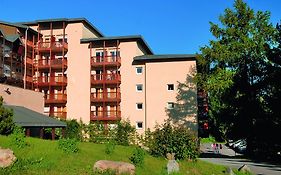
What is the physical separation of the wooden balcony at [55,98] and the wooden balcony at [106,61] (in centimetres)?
589

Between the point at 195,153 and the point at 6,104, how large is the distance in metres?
16.3

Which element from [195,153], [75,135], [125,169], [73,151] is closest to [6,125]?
[73,151]

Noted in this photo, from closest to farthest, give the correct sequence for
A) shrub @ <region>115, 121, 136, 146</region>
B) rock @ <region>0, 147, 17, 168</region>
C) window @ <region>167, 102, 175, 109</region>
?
rock @ <region>0, 147, 17, 168</region>, shrub @ <region>115, 121, 136, 146</region>, window @ <region>167, 102, 175, 109</region>

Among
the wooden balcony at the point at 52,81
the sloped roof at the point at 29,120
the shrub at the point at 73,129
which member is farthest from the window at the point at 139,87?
the sloped roof at the point at 29,120

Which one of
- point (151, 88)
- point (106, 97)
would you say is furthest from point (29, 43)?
point (151, 88)

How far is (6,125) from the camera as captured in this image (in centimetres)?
2209

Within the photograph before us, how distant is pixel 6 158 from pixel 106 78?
35375mm

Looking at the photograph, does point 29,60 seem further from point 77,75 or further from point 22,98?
point 22,98

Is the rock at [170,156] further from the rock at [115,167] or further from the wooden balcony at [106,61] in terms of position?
the wooden balcony at [106,61]

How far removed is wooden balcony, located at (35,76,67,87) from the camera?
52469 mm

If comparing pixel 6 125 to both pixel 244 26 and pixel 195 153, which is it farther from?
pixel 244 26

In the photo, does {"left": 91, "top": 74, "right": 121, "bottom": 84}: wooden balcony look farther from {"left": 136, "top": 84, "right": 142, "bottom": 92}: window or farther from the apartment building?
{"left": 136, "top": 84, "right": 142, "bottom": 92}: window

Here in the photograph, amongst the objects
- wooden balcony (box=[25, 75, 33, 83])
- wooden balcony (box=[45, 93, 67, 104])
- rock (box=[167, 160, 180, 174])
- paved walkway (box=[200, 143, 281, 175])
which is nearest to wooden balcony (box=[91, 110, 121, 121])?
wooden balcony (box=[45, 93, 67, 104])

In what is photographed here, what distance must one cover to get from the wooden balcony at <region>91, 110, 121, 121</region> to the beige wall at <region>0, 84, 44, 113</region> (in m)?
13.3
